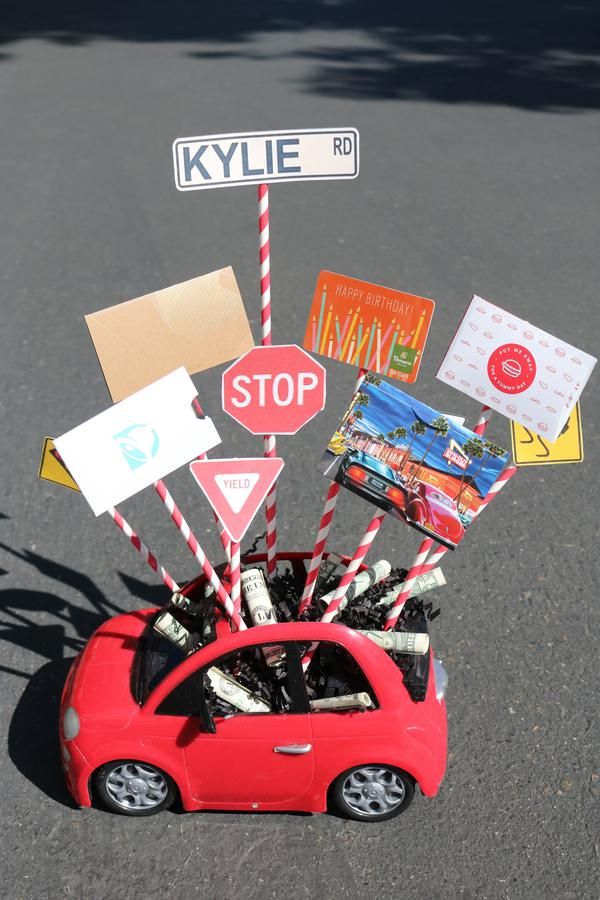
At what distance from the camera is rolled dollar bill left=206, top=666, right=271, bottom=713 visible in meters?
4.19

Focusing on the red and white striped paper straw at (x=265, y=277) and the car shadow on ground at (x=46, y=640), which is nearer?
the red and white striped paper straw at (x=265, y=277)

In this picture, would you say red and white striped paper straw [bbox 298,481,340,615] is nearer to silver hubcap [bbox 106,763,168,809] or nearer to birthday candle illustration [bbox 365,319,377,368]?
birthday candle illustration [bbox 365,319,377,368]

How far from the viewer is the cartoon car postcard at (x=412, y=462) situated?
3.99 m

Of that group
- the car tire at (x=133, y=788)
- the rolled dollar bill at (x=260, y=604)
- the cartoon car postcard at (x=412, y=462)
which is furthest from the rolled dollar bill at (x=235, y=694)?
the cartoon car postcard at (x=412, y=462)

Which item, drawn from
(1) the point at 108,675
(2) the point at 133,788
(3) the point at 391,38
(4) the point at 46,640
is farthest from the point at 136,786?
(3) the point at 391,38

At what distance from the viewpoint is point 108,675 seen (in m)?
4.46

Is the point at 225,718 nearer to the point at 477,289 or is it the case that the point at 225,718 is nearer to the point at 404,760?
the point at 404,760

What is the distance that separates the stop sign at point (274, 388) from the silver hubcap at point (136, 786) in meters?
1.81

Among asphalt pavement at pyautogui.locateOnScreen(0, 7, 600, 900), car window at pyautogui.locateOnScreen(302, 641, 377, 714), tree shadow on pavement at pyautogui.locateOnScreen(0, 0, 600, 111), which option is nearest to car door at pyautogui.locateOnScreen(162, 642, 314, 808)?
car window at pyautogui.locateOnScreen(302, 641, 377, 714)

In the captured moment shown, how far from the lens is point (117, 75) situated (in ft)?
53.5

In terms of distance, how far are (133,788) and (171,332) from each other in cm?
231

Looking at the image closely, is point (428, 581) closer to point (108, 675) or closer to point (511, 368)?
point (511, 368)

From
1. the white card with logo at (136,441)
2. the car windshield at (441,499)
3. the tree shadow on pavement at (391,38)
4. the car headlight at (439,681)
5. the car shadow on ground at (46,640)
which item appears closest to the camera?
the white card with logo at (136,441)

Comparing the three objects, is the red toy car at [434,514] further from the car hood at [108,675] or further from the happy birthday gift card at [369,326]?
the car hood at [108,675]
